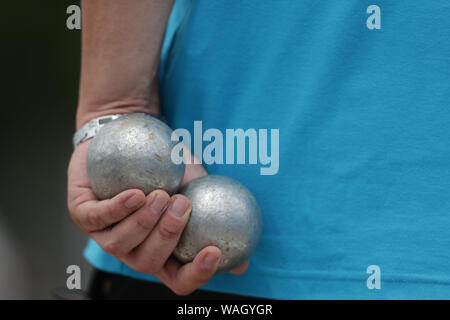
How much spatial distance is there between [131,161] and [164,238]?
0.47 feet

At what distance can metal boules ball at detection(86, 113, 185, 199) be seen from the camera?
912 millimetres

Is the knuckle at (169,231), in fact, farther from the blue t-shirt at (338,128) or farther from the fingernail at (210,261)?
the blue t-shirt at (338,128)

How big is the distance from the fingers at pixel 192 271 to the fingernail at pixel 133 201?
141mm

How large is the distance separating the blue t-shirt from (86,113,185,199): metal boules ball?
0.15 m

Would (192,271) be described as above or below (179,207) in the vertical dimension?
below

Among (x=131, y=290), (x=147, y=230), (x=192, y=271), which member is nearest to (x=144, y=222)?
(x=147, y=230)

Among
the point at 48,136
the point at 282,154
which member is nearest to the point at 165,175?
the point at 282,154

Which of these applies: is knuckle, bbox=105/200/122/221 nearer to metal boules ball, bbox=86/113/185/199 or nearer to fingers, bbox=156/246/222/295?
metal boules ball, bbox=86/113/185/199

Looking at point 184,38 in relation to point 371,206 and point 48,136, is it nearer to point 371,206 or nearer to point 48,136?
point 371,206

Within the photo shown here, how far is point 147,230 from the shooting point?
90 centimetres

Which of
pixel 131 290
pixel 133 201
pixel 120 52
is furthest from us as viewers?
pixel 131 290

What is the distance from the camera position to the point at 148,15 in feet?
3.28

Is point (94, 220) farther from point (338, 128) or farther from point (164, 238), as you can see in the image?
point (338, 128)

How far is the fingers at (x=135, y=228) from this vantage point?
0.88 meters
